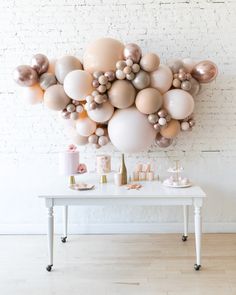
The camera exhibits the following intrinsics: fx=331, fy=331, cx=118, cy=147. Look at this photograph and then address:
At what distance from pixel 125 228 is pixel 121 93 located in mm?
1183

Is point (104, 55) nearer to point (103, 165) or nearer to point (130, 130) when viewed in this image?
point (130, 130)

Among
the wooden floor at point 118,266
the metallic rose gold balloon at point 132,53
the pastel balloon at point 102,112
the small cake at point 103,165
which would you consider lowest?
the wooden floor at point 118,266

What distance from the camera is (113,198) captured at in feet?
6.89

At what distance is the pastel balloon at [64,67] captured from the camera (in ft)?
7.41

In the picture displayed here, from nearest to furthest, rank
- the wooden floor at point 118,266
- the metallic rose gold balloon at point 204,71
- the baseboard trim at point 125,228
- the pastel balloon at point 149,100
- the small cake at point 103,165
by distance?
the wooden floor at point 118,266 → the pastel balloon at point 149,100 → the metallic rose gold balloon at point 204,71 → the small cake at point 103,165 → the baseboard trim at point 125,228

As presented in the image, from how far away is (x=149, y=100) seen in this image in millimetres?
2154

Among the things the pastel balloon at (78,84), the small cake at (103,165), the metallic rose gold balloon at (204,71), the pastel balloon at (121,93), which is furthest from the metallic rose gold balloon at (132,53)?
the small cake at (103,165)

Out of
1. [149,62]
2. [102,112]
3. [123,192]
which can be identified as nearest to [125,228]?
[123,192]

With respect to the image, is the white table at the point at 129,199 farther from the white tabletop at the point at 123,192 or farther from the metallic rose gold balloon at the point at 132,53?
the metallic rose gold balloon at the point at 132,53

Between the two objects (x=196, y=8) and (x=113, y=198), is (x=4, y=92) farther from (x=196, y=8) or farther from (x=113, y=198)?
(x=196, y=8)

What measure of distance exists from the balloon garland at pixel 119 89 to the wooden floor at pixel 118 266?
0.78m

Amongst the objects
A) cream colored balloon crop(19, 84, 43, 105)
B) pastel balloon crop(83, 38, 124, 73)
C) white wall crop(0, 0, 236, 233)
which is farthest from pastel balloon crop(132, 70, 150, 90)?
cream colored balloon crop(19, 84, 43, 105)

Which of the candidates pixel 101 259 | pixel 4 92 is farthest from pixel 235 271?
pixel 4 92

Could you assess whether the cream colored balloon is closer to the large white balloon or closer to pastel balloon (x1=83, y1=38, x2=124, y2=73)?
pastel balloon (x1=83, y1=38, x2=124, y2=73)
